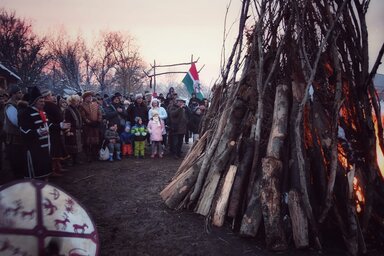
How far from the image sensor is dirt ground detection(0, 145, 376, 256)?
137 inches

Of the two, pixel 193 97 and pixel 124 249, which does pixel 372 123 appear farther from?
pixel 193 97

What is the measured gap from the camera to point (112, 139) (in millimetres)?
8984

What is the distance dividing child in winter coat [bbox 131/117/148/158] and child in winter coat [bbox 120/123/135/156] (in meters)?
0.26

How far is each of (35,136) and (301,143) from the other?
4.45 m

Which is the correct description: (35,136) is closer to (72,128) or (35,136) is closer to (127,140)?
(72,128)

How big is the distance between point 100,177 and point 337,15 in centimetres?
573

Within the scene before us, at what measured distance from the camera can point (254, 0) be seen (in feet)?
14.5

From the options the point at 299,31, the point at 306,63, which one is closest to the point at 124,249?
the point at 306,63

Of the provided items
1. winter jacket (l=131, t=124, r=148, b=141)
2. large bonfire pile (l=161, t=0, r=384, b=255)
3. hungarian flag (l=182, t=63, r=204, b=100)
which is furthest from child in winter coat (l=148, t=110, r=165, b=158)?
hungarian flag (l=182, t=63, r=204, b=100)

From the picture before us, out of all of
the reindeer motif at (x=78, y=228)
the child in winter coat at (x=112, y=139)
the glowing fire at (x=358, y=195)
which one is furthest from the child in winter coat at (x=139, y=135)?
the reindeer motif at (x=78, y=228)

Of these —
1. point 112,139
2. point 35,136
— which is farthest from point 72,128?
point 35,136

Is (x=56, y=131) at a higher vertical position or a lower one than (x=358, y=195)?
higher

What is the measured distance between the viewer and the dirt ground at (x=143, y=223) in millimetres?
3473

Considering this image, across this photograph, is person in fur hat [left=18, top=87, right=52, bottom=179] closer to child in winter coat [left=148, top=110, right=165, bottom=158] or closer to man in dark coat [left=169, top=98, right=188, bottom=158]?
child in winter coat [left=148, top=110, right=165, bottom=158]
